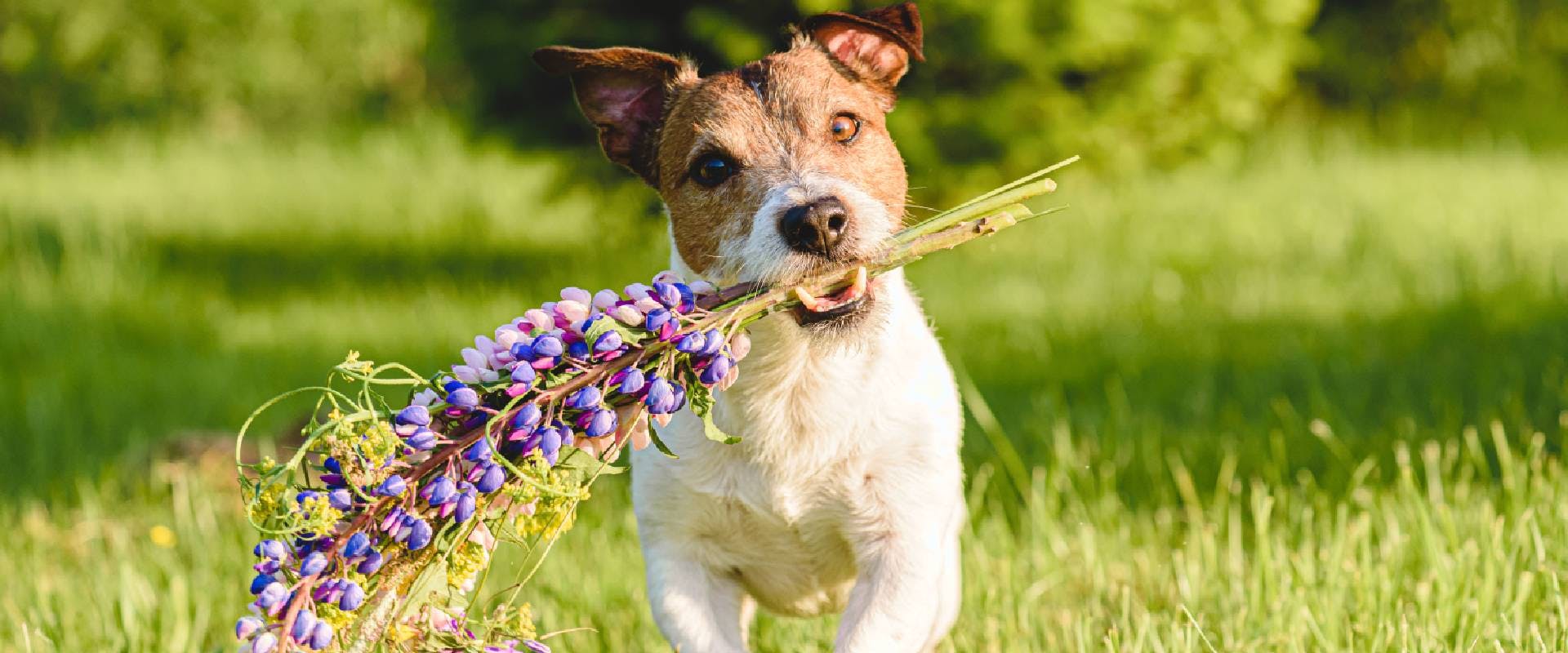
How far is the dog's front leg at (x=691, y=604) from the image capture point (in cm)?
316

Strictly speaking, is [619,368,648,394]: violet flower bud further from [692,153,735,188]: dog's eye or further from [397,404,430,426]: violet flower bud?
[692,153,735,188]: dog's eye

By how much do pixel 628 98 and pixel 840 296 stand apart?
3.49 feet

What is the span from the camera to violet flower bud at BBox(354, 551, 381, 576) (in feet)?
7.57

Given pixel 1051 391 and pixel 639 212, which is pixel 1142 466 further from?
pixel 639 212

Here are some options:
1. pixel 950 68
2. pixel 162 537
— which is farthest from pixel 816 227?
pixel 950 68

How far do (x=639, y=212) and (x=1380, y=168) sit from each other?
22.2 feet

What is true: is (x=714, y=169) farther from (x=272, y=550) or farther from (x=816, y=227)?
(x=272, y=550)

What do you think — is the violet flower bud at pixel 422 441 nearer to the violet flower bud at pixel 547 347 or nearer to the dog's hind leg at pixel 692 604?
the violet flower bud at pixel 547 347

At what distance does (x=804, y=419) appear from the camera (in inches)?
128

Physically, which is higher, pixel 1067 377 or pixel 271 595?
pixel 271 595

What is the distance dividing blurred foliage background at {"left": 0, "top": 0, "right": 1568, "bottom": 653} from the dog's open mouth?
2.81 feet

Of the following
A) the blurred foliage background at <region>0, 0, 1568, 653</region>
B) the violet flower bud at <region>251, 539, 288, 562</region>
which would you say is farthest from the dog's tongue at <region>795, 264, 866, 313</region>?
the violet flower bud at <region>251, 539, 288, 562</region>

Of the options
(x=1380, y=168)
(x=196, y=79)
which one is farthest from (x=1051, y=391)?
(x=196, y=79)

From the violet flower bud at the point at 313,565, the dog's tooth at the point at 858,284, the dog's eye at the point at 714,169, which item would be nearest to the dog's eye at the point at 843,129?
the dog's eye at the point at 714,169
